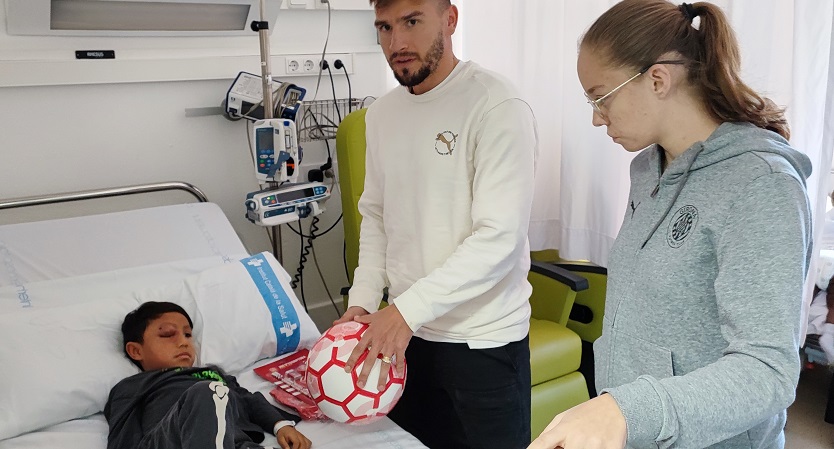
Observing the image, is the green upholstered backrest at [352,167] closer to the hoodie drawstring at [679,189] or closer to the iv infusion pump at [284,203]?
the iv infusion pump at [284,203]

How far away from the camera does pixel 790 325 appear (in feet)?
2.80

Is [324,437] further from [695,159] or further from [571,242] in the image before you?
[571,242]

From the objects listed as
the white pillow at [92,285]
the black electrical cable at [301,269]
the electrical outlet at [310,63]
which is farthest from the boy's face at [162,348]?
the electrical outlet at [310,63]

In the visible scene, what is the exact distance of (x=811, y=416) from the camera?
2.94 m

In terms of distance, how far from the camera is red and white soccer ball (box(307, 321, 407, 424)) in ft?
5.19

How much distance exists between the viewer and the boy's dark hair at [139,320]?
210 cm

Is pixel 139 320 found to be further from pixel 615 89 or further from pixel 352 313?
pixel 615 89

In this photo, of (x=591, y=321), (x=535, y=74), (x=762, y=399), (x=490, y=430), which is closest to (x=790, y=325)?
(x=762, y=399)

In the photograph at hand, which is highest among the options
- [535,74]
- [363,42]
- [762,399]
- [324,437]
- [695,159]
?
[363,42]

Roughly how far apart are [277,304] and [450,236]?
924 millimetres

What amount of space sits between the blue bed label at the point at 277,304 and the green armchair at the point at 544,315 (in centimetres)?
46

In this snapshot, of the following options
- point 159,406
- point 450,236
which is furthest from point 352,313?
point 159,406

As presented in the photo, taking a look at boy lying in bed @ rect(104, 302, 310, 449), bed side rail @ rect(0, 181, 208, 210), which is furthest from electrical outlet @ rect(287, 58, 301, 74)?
boy lying in bed @ rect(104, 302, 310, 449)

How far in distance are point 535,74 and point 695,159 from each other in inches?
76.9
